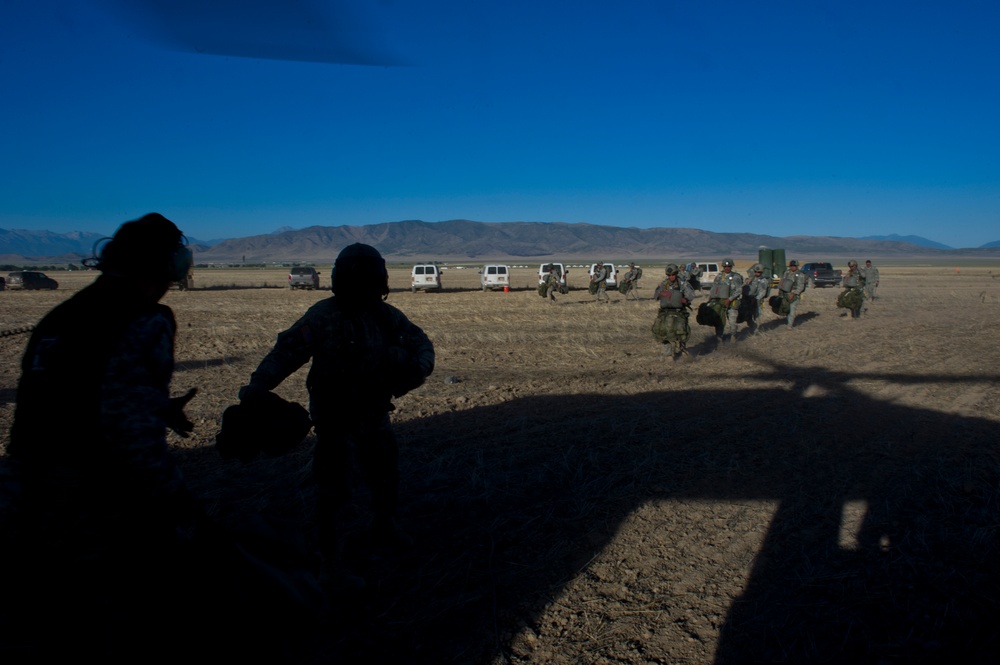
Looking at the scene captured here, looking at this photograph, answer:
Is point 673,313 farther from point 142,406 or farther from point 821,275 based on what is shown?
point 821,275

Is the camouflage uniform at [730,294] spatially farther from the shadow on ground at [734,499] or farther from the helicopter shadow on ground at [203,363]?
the helicopter shadow on ground at [203,363]

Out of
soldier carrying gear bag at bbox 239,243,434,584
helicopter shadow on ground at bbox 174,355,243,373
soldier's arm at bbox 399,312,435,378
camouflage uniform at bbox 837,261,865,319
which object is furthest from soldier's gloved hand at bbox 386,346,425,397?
camouflage uniform at bbox 837,261,865,319

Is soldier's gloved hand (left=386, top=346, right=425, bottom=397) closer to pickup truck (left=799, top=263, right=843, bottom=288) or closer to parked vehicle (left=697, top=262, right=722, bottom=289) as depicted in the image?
parked vehicle (left=697, top=262, right=722, bottom=289)

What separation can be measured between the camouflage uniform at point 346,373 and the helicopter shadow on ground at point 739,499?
707 mm

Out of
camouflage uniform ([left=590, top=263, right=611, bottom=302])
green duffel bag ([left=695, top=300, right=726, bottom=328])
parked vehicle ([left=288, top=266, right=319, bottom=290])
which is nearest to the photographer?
green duffel bag ([left=695, top=300, right=726, bottom=328])

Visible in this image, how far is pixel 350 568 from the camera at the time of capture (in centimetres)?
381

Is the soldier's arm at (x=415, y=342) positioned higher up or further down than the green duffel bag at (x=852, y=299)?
higher up

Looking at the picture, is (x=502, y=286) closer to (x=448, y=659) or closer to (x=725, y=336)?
(x=725, y=336)

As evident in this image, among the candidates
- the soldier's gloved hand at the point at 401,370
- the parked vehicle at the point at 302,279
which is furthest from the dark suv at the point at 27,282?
the soldier's gloved hand at the point at 401,370

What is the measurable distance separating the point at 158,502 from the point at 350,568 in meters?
2.08

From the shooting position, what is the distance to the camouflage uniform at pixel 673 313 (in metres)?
10.8

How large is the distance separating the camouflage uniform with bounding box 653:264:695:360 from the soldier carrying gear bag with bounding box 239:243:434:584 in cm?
790

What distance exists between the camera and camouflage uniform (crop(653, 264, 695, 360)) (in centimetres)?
1081

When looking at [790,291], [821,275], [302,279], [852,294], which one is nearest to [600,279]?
[852,294]
